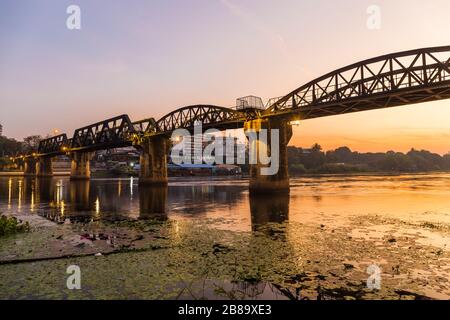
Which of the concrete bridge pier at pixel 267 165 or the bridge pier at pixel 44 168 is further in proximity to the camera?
the bridge pier at pixel 44 168

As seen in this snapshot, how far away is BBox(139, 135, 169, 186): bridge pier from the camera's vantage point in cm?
7650

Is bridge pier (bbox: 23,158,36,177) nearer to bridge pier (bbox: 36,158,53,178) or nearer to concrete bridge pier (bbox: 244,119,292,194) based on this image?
bridge pier (bbox: 36,158,53,178)

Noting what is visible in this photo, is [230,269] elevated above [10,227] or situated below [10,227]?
below

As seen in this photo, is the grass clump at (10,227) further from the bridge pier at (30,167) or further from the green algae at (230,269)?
the bridge pier at (30,167)

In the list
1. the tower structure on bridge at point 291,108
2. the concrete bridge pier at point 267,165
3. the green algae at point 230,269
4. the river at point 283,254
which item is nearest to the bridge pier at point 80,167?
the tower structure on bridge at point 291,108

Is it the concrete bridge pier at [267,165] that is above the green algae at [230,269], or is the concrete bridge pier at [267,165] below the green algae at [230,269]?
above

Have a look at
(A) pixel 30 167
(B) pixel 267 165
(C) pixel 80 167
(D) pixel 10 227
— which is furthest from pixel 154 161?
(A) pixel 30 167

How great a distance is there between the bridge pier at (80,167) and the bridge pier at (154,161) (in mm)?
43205

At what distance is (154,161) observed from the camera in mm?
78812

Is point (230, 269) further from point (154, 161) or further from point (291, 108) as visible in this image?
point (154, 161)

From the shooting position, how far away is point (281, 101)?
170 feet

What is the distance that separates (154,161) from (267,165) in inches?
1470

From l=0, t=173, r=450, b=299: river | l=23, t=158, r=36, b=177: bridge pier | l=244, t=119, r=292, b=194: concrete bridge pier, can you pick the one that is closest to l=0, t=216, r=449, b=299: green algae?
l=0, t=173, r=450, b=299: river

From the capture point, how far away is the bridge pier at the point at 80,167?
113506 mm
